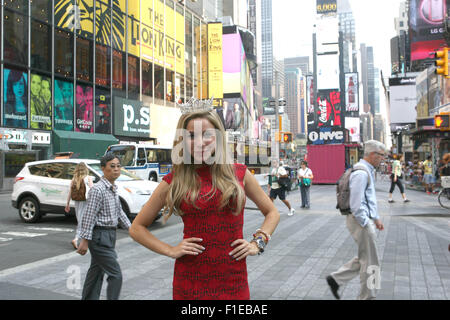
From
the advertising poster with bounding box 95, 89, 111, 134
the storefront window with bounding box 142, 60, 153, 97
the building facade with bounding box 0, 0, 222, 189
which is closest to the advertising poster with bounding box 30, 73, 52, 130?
the building facade with bounding box 0, 0, 222, 189

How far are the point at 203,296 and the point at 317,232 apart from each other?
8.06m

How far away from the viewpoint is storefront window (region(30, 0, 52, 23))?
27781mm

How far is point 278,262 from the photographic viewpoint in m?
6.74

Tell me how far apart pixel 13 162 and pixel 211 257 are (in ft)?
89.6

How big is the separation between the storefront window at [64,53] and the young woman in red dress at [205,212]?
101 ft

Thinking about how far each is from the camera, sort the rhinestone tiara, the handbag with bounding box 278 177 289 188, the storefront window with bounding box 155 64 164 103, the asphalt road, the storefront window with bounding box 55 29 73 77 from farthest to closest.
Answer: the storefront window with bounding box 155 64 164 103
the storefront window with bounding box 55 29 73 77
the handbag with bounding box 278 177 289 188
the asphalt road
the rhinestone tiara

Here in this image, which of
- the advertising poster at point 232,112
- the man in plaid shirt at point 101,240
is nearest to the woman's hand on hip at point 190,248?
the man in plaid shirt at point 101,240

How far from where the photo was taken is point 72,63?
31.3 meters

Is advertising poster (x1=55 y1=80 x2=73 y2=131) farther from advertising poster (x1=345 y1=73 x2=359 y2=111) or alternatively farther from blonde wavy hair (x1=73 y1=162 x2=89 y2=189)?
advertising poster (x1=345 y1=73 x2=359 y2=111)

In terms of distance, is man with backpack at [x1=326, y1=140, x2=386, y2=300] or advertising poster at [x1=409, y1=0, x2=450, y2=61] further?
advertising poster at [x1=409, y1=0, x2=450, y2=61]

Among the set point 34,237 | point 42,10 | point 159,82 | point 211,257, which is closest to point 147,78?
point 159,82

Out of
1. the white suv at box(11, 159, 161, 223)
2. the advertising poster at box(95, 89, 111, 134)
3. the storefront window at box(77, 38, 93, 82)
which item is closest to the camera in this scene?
the white suv at box(11, 159, 161, 223)

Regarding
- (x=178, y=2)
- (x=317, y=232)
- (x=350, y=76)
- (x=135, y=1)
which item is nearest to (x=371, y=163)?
→ (x=317, y=232)

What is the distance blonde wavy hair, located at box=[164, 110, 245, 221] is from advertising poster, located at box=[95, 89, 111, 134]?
1288 inches
